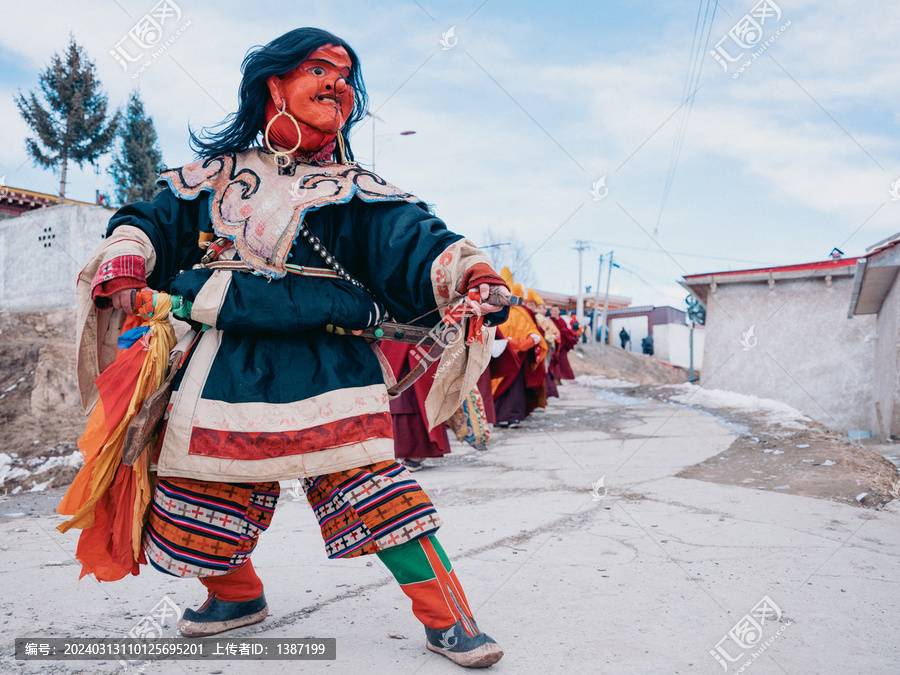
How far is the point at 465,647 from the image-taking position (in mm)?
1739

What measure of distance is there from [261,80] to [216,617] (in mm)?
1618

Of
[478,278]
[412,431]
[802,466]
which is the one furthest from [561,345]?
[478,278]

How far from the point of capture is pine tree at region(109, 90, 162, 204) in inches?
805

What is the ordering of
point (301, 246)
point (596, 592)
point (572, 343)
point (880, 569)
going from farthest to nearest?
point (572, 343) → point (880, 569) → point (596, 592) → point (301, 246)

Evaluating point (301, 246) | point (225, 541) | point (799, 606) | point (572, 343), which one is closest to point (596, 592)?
point (799, 606)

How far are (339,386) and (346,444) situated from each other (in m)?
0.16

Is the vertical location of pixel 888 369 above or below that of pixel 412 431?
above

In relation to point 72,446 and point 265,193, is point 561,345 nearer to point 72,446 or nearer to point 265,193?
point 72,446

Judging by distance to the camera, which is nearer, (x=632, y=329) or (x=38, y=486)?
(x=38, y=486)

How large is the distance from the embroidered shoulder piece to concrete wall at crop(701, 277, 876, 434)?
11615 mm

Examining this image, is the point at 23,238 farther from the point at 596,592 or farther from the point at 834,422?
the point at 834,422

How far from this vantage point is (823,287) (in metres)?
12.6

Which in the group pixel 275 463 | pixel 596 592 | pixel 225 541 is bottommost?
pixel 596 592

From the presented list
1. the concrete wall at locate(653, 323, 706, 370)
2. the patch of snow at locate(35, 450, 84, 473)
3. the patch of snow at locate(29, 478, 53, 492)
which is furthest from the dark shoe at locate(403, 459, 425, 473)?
the concrete wall at locate(653, 323, 706, 370)
